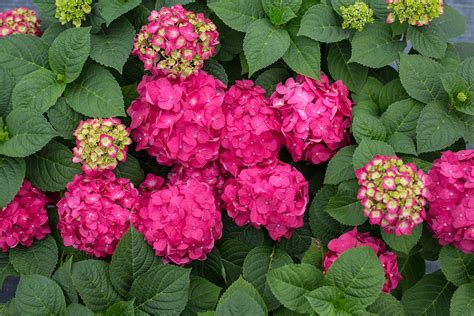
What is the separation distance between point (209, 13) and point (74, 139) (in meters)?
0.43

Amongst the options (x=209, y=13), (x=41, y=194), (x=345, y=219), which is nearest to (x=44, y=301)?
(x=41, y=194)

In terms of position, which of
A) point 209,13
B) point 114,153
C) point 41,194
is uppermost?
point 209,13

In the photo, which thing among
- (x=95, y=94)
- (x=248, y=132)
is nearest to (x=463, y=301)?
(x=248, y=132)

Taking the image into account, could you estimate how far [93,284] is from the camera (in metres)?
1.27

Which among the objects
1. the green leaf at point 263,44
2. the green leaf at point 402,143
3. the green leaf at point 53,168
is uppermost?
the green leaf at point 263,44

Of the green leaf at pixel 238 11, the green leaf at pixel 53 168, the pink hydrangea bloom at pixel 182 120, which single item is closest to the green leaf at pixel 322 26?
the green leaf at pixel 238 11

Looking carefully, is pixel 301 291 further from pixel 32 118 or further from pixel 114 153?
pixel 32 118

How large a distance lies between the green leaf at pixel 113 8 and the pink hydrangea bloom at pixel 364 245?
0.66 metres

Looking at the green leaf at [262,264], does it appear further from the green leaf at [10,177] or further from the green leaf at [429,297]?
the green leaf at [10,177]

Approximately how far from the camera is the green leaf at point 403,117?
1.37 metres

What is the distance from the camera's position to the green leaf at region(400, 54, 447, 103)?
1386 mm

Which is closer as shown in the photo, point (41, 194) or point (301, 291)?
point (301, 291)

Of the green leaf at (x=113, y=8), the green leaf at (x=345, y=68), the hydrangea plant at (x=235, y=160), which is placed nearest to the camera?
the hydrangea plant at (x=235, y=160)

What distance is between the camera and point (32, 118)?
127cm
